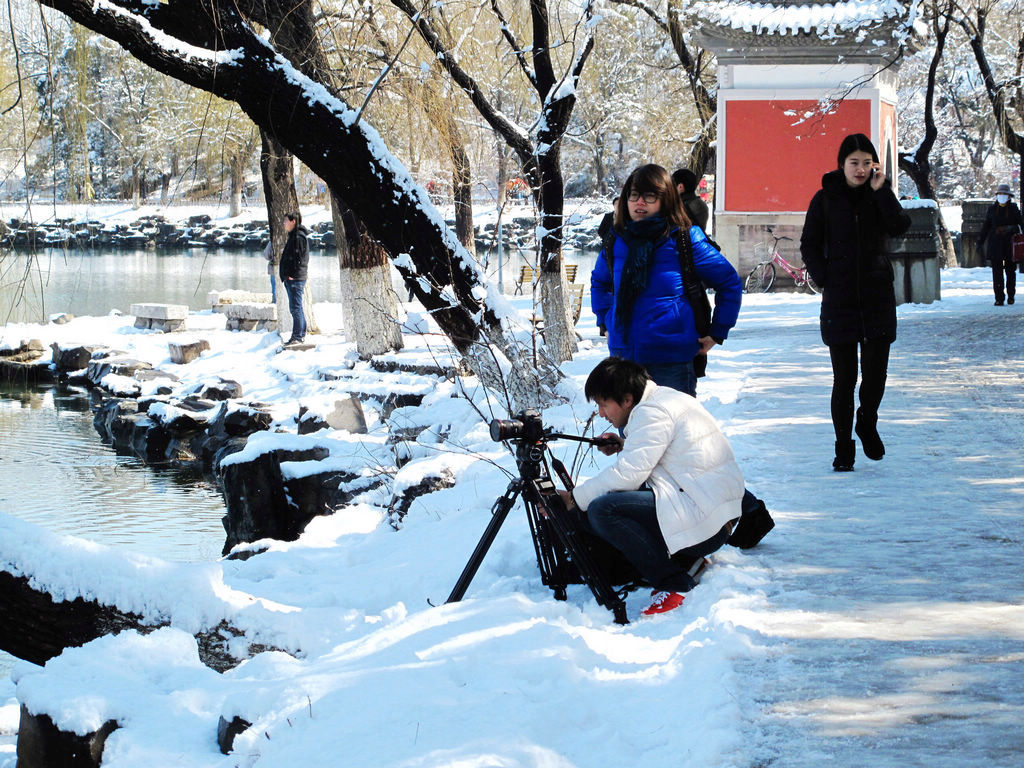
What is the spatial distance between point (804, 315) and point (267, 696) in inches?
555

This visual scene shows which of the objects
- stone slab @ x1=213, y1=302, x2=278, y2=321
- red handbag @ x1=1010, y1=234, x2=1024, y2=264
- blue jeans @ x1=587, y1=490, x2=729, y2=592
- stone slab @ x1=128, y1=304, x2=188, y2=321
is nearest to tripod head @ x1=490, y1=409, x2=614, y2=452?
blue jeans @ x1=587, y1=490, x2=729, y2=592

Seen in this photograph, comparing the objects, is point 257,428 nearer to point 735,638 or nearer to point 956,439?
point 956,439

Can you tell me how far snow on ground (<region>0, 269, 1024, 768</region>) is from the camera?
3.52 meters

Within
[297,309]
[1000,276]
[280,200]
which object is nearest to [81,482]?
[297,309]

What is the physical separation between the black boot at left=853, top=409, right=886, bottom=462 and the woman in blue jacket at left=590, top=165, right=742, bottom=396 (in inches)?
65.6

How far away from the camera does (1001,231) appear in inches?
629

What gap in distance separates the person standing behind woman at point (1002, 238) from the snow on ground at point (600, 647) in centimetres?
894

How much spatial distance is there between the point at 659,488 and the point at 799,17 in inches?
699

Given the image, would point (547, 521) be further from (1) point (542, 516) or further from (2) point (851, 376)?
(2) point (851, 376)

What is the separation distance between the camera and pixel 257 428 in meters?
14.0

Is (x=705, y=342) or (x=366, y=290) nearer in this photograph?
(x=705, y=342)

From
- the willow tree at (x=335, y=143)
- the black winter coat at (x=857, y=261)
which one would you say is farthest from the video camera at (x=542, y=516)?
the willow tree at (x=335, y=143)

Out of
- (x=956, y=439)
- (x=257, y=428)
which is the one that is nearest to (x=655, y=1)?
(x=257, y=428)

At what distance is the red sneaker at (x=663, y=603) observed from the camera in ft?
15.3
